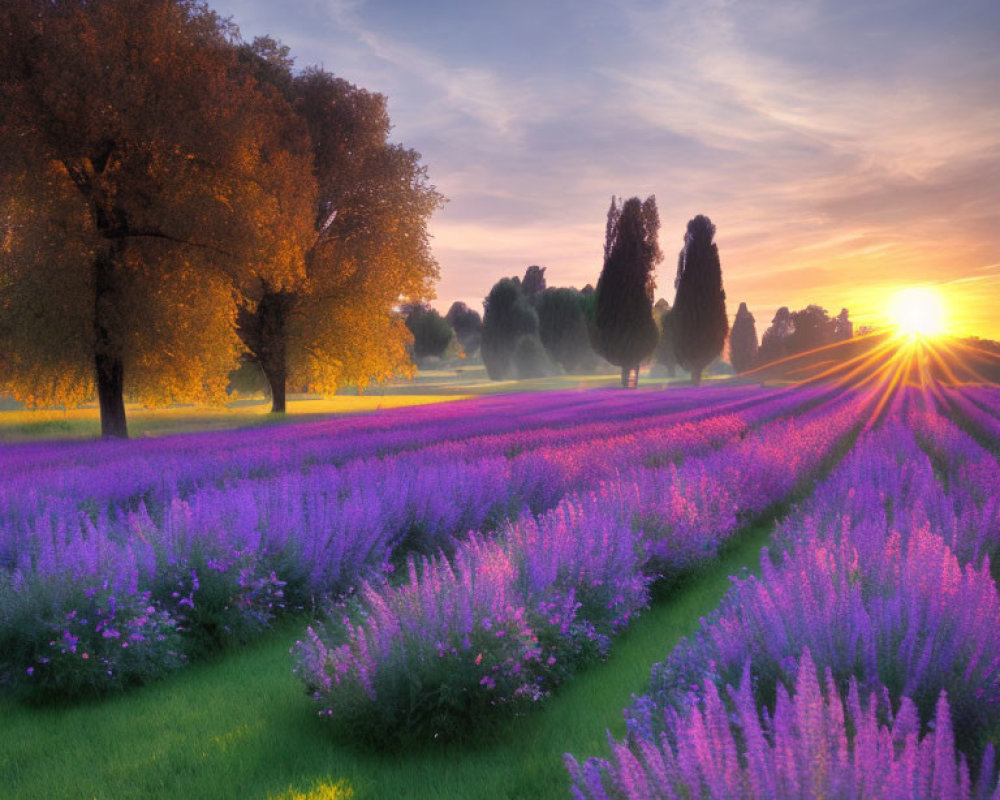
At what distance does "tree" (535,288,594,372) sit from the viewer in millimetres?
69312

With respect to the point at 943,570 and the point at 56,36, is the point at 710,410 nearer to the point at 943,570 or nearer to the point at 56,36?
the point at 943,570

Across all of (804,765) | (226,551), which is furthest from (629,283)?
(804,765)

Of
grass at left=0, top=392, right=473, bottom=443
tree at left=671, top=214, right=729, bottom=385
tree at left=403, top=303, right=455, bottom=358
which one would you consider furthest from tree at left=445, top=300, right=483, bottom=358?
grass at left=0, top=392, right=473, bottom=443

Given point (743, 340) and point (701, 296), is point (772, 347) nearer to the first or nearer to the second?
point (743, 340)

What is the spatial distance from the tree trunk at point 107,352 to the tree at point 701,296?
41262mm

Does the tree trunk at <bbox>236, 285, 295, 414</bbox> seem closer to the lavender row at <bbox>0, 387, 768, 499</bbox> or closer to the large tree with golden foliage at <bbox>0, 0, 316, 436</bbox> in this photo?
the large tree with golden foliage at <bbox>0, 0, 316, 436</bbox>

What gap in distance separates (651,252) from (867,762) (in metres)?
45.7

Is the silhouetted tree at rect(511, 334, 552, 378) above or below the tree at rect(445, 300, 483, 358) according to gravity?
below

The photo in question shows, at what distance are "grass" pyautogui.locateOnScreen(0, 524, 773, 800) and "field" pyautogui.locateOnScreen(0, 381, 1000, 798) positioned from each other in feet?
0.04

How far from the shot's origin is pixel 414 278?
2294cm

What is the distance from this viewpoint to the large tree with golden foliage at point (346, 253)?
21.4 metres

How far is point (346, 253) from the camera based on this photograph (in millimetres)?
21297

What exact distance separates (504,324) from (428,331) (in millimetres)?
9757

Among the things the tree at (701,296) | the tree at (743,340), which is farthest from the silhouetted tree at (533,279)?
the tree at (701,296)
